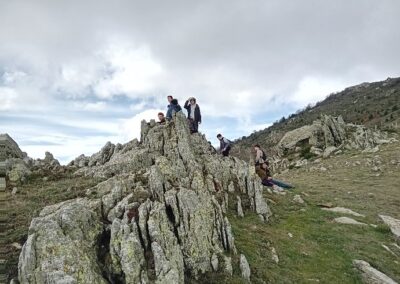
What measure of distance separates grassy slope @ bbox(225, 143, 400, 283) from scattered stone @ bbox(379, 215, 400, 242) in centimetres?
45

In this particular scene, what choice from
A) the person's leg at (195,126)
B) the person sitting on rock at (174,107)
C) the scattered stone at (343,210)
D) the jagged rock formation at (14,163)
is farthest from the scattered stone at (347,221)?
the jagged rock formation at (14,163)

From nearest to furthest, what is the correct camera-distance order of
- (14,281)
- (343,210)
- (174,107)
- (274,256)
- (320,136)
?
(14,281) → (274,256) → (174,107) → (343,210) → (320,136)

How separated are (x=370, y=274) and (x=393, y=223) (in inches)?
359

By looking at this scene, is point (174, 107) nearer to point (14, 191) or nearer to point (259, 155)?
point (259, 155)

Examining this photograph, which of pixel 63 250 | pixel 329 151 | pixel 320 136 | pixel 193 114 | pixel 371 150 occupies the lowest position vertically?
pixel 63 250

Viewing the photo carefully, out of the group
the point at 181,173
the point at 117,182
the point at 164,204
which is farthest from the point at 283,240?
the point at 117,182

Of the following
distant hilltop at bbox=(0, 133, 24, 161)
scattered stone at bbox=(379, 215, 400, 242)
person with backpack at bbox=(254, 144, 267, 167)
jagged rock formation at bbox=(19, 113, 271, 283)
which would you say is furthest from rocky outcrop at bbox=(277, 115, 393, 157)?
jagged rock formation at bbox=(19, 113, 271, 283)

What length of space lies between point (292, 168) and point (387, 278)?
38122 mm

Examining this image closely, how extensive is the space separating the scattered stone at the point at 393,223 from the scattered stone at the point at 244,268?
13.6 m

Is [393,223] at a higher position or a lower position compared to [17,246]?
lower

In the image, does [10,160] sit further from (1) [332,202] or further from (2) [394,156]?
(2) [394,156]

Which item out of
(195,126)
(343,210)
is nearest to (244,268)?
(343,210)

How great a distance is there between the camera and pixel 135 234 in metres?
16.0

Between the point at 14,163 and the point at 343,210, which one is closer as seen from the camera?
the point at 14,163
